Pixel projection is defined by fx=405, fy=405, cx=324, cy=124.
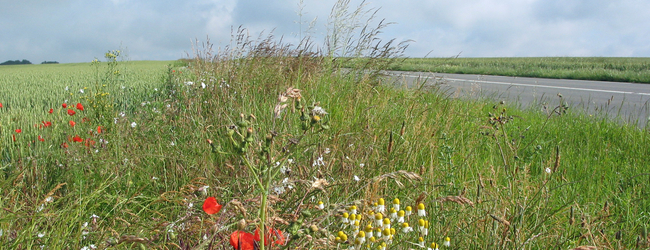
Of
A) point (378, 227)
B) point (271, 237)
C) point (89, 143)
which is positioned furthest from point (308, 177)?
point (89, 143)

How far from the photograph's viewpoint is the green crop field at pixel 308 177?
50.6 inches

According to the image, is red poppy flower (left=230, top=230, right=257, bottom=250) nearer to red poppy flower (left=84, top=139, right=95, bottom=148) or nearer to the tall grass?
the tall grass

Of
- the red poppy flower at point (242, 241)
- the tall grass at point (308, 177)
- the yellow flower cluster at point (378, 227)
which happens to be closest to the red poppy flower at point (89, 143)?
the tall grass at point (308, 177)

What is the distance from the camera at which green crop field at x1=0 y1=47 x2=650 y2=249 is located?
1.29 metres

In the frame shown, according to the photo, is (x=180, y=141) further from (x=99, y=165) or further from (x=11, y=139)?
(x=11, y=139)

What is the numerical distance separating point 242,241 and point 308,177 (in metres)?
0.78

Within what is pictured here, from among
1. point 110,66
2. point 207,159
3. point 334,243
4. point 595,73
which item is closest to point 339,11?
point 110,66

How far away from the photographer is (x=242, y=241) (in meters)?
0.98

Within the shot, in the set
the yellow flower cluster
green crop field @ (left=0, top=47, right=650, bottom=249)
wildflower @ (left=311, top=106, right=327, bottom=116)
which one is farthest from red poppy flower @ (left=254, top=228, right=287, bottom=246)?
wildflower @ (left=311, top=106, right=327, bottom=116)

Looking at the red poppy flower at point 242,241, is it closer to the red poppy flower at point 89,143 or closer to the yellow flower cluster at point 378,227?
the yellow flower cluster at point 378,227

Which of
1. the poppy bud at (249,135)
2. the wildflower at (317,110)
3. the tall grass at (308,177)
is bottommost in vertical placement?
the tall grass at (308,177)

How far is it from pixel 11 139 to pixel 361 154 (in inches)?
111

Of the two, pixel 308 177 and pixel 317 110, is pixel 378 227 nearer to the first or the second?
pixel 317 110

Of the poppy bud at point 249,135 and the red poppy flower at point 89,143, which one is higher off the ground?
the poppy bud at point 249,135
